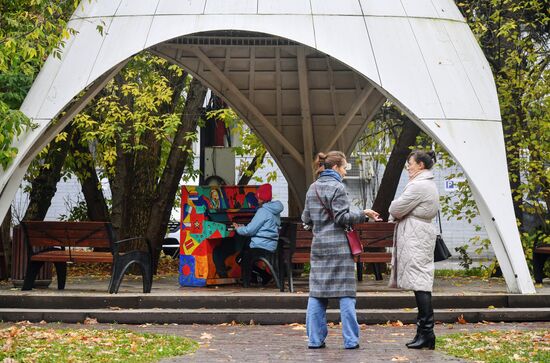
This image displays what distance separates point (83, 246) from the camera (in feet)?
48.3

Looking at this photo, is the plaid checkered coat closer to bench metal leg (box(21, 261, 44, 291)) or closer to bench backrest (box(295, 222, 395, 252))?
bench backrest (box(295, 222, 395, 252))

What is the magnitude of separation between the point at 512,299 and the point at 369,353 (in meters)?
4.41

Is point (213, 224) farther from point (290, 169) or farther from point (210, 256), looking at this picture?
point (290, 169)

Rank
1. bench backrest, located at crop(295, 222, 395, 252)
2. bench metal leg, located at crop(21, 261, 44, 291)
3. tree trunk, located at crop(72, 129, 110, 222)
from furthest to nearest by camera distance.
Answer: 1. tree trunk, located at crop(72, 129, 110, 222)
2. bench backrest, located at crop(295, 222, 395, 252)
3. bench metal leg, located at crop(21, 261, 44, 291)

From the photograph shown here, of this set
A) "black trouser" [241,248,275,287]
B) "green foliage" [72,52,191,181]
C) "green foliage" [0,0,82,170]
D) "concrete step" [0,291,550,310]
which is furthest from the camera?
"green foliage" [72,52,191,181]

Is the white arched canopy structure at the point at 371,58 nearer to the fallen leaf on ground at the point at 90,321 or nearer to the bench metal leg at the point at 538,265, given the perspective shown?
the fallen leaf on ground at the point at 90,321

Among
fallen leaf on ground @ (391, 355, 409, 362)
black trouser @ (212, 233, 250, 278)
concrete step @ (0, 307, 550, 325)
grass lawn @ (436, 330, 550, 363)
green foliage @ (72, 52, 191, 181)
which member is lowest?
fallen leaf on ground @ (391, 355, 409, 362)

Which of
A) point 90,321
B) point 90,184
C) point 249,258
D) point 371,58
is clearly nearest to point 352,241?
point 90,321

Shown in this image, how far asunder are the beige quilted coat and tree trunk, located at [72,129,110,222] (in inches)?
503

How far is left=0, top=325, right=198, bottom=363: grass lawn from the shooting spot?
9.70 m

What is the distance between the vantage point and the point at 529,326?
510 inches

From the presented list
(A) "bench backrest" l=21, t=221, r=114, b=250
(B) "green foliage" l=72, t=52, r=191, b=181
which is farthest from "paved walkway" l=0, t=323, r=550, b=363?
(B) "green foliage" l=72, t=52, r=191, b=181

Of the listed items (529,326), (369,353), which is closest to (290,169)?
(529,326)

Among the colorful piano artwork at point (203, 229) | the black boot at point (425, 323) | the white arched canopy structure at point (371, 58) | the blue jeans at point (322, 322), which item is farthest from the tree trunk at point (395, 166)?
the blue jeans at point (322, 322)
